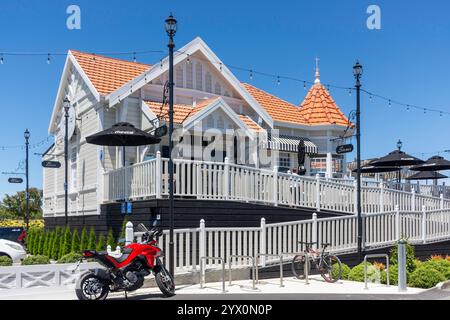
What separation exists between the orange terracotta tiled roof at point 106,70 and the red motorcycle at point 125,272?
9.70 m

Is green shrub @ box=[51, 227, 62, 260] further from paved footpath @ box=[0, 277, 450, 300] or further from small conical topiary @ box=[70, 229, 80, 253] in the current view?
paved footpath @ box=[0, 277, 450, 300]

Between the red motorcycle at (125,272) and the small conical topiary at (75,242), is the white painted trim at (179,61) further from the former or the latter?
the red motorcycle at (125,272)

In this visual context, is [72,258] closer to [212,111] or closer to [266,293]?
[266,293]

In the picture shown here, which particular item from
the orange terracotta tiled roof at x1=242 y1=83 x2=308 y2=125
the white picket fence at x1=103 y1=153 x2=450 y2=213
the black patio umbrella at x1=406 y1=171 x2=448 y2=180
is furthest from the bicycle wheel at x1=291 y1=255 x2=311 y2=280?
the black patio umbrella at x1=406 y1=171 x2=448 y2=180

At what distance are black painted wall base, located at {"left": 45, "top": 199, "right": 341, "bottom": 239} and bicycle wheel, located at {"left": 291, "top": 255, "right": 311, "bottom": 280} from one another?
2.12 meters

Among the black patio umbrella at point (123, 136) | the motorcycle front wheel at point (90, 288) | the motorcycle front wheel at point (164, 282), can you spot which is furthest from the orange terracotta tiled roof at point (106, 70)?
the motorcycle front wheel at point (90, 288)

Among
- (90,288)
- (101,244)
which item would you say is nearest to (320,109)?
(101,244)

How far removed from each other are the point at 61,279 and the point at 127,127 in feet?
16.5

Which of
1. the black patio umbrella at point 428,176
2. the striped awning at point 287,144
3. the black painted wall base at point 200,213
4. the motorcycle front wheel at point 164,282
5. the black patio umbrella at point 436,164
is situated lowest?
the motorcycle front wheel at point 164,282

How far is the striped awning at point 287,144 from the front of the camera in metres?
22.8

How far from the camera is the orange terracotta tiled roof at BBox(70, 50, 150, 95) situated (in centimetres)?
2047

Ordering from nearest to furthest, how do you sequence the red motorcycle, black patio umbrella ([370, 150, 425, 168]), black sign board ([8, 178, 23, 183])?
the red motorcycle
black patio umbrella ([370, 150, 425, 168])
black sign board ([8, 178, 23, 183])

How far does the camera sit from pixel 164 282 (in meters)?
11.3

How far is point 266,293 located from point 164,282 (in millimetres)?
2260
